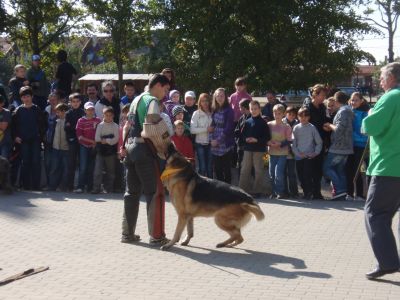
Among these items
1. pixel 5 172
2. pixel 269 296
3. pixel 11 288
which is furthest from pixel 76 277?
pixel 5 172

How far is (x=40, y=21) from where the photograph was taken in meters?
27.3

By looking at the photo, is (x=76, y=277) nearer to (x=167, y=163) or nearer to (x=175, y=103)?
(x=167, y=163)

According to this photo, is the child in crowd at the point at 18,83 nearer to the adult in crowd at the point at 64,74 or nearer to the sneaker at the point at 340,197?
the adult in crowd at the point at 64,74

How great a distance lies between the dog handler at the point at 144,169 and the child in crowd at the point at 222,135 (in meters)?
4.28

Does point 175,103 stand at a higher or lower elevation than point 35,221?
higher

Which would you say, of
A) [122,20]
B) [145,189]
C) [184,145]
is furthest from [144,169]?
[122,20]

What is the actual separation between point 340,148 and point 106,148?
14.0 feet

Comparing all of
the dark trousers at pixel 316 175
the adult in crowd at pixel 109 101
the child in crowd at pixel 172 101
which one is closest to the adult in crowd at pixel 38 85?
the adult in crowd at pixel 109 101

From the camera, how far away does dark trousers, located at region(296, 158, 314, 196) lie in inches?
481

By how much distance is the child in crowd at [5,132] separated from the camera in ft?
43.3

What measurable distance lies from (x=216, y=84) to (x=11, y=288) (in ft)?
51.5

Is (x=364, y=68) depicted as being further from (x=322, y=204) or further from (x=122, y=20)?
(x=322, y=204)

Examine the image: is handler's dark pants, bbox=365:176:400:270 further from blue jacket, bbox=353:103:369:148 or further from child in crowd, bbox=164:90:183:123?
child in crowd, bbox=164:90:183:123

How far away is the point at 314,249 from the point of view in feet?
26.8
